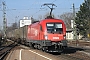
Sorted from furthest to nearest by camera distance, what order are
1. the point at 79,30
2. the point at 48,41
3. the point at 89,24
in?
1. the point at 79,30
2. the point at 89,24
3. the point at 48,41

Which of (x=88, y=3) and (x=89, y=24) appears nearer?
(x=89, y=24)

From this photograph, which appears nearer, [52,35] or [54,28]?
[52,35]

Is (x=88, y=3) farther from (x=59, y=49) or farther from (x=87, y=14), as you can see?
(x=59, y=49)

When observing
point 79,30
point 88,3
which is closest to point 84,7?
point 88,3

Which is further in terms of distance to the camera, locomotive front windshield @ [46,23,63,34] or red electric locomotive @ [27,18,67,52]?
locomotive front windshield @ [46,23,63,34]

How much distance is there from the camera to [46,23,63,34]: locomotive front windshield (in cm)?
2112

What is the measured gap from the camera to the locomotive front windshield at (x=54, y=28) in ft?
69.3

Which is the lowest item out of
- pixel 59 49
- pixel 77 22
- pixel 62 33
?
pixel 59 49

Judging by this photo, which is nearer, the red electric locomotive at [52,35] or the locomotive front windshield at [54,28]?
the red electric locomotive at [52,35]

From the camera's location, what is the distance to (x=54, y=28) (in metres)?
21.3

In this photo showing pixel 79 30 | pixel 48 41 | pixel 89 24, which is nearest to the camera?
pixel 48 41

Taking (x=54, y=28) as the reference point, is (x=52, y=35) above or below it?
Result: below

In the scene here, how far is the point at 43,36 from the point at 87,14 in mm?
50333

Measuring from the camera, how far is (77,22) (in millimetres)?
69438
